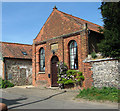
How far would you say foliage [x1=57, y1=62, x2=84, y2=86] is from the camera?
14.3 m

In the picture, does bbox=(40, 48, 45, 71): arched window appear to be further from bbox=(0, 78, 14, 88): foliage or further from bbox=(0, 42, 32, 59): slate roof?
bbox=(0, 78, 14, 88): foliage

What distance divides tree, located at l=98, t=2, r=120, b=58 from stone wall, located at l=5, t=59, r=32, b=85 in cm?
1387

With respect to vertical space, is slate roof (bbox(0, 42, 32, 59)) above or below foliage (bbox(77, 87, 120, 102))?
above

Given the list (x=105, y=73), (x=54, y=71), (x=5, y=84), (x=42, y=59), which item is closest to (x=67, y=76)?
(x=54, y=71)

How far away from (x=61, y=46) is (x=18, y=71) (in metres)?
8.26

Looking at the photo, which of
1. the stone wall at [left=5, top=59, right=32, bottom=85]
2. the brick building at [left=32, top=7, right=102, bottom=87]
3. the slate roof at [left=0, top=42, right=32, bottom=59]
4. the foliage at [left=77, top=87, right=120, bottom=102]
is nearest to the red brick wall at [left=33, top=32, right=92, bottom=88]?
the brick building at [left=32, top=7, right=102, bottom=87]

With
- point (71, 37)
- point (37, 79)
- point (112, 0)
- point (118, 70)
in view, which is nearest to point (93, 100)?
point (118, 70)

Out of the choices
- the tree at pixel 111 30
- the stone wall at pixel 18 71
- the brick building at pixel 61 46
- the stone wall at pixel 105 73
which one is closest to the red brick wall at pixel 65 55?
the brick building at pixel 61 46

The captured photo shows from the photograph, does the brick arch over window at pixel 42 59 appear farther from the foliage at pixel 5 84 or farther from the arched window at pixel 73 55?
the foliage at pixel 5 84

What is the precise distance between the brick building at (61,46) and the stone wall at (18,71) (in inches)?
125

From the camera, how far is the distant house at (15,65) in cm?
2081

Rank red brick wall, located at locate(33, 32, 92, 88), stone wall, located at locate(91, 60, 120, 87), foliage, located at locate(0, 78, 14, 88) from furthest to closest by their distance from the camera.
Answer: foliage, located at locate(0, 78, 14, 88)
red brick wall, located at locate(33, 32, 92, 88)
stone wall, located at locate(91, 60, 120, 87)

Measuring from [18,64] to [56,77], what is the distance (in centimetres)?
711

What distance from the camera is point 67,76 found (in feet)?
50.1
